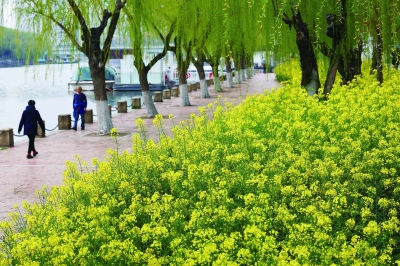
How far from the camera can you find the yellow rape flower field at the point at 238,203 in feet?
14.5

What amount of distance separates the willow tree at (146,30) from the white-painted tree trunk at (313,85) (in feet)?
15.3

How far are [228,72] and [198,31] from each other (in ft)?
83.7

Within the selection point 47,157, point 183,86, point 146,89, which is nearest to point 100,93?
point 47,157

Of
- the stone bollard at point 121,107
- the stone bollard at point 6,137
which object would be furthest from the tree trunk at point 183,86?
the stone bollard at point 6,137

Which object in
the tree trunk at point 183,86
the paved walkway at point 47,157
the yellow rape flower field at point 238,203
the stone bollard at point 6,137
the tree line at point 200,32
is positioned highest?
the tree line at point 200,32

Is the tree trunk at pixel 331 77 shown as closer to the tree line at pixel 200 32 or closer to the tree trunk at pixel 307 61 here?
the tree line at pixel 200 32

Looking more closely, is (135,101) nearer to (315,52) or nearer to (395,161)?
(315,52)

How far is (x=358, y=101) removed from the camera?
35.1 ft

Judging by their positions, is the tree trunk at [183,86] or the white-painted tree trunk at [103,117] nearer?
the white-painted tree trunk at [103,117]

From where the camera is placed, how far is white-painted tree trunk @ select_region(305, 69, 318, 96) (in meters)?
13.8

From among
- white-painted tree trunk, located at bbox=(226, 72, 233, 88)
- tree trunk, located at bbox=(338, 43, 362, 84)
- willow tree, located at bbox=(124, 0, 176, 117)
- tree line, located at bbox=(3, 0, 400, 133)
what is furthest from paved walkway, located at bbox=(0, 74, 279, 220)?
white-painted tree trunk, located at bbox=(226, 72, 233, 88)

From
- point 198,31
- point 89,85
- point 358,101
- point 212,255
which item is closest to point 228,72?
point 89,85

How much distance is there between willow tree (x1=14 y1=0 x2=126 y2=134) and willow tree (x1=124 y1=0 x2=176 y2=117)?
0.63 meters

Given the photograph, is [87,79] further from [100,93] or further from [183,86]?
[100,93]
